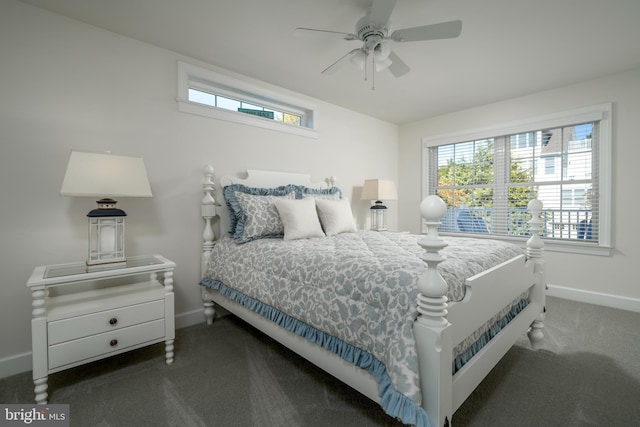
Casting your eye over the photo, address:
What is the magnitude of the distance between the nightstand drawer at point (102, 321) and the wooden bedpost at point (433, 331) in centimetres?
163

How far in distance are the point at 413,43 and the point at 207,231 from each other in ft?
7.79

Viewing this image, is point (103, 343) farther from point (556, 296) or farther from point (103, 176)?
point (556, 296)

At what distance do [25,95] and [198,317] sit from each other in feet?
6.68

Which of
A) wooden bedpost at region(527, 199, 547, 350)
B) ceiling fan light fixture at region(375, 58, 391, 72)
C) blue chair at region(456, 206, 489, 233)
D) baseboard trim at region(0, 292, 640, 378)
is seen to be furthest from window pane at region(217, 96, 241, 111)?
blue chair at region(456, 206, 489, 233)

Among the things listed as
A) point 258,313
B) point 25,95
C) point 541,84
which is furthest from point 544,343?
point 25,95

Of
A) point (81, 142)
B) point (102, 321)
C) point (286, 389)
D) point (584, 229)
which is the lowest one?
point (286, 389)

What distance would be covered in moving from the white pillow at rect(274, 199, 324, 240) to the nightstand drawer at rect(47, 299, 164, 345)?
3.41 feet

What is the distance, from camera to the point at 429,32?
177cm

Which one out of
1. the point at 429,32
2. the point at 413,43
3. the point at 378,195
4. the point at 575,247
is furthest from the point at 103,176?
the point at 575,247

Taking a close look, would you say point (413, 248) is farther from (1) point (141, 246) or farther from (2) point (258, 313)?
(1) point (141, 246)

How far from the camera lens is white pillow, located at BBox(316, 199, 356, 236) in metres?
2.65

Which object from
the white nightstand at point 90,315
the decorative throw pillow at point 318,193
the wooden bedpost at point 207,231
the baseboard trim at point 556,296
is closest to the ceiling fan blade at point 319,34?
the wooden bedpost at point 207,231

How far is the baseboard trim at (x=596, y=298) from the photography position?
2.80 meters

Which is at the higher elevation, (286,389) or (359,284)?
(359,284)
